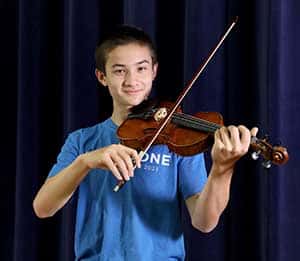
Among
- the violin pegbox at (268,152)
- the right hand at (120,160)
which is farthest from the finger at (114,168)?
the violin pegbox at (268,152)

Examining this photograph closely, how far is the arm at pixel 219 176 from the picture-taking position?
1011mm

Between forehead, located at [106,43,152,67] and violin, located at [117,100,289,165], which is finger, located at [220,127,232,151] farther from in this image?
forehead, located at [106,43,152,67]

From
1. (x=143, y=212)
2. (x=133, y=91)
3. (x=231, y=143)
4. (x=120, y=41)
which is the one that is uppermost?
(x=120, y=41)

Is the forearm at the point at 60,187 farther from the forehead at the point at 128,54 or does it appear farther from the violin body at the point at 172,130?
the forehead at the point at 128,54

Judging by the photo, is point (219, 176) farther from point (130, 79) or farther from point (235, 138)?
point (130, 79)

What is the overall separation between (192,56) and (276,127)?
258 millimetres

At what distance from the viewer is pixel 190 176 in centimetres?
119

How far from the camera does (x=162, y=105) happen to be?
47.3 inches

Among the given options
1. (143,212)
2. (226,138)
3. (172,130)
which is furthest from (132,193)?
(226,138)

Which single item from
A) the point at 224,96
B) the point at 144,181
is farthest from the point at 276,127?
the point at 144,181

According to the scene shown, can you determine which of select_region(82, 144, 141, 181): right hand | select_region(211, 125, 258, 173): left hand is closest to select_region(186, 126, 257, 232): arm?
select_region(211, 125, 258, 173): left hand

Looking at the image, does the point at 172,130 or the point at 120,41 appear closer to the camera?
the point at 172,130

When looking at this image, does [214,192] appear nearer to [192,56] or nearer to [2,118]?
[192,56]

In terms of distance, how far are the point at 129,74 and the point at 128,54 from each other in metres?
0.05
